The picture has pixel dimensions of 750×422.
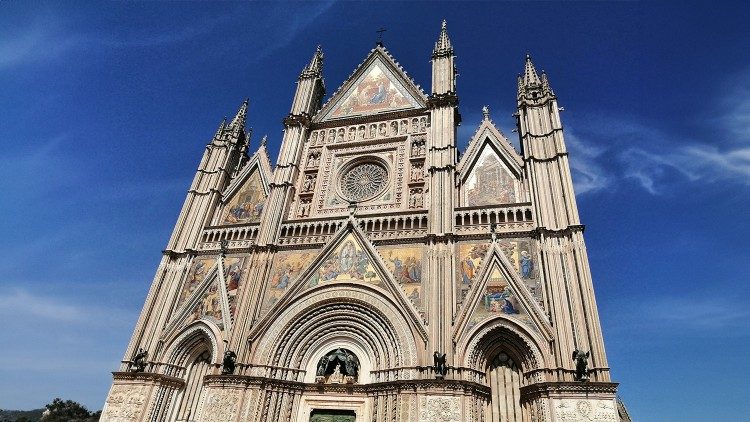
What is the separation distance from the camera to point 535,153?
17.8 m

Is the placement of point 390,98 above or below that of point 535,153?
above

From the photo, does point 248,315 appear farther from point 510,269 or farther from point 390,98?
point 390,98

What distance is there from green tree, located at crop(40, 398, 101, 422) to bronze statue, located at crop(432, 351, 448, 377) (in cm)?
4883

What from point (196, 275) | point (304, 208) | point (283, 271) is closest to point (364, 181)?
point (304, 208)

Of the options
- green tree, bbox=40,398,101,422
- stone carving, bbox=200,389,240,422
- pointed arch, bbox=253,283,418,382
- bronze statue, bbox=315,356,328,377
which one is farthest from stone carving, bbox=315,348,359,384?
green tree, bbox=40,398,101,422

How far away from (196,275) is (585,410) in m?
16.4

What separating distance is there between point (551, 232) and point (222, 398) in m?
13.5

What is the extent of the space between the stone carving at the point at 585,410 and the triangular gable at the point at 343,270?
21.4ft

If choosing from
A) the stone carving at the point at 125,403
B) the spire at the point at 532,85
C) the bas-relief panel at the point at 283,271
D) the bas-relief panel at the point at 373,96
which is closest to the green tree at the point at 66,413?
the stone carving at the point at 125,403

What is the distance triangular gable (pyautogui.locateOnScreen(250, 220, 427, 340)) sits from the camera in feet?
54.9

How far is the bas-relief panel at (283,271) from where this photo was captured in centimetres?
1758

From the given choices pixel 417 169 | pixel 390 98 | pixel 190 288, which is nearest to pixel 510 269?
pixel 417 169

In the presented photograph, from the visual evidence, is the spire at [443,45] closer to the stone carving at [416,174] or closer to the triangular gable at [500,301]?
the stone carving at [416,174]

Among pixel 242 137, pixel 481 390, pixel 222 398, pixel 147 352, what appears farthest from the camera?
pixel 242 137
